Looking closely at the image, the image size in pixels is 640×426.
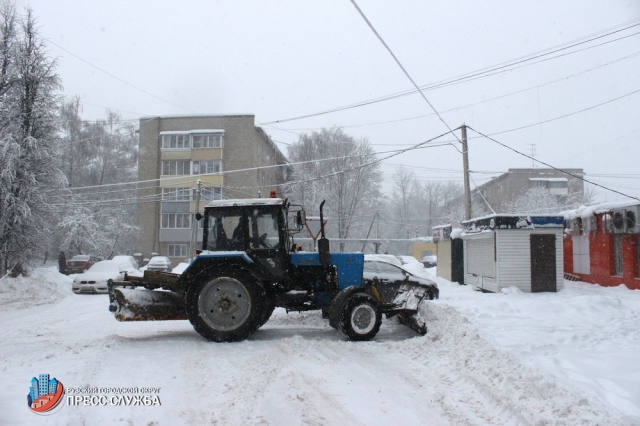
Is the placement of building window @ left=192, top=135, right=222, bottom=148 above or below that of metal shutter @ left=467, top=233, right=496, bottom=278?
above

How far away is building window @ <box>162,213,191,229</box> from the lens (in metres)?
45.3

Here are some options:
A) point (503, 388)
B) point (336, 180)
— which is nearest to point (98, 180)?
point (336, 180)

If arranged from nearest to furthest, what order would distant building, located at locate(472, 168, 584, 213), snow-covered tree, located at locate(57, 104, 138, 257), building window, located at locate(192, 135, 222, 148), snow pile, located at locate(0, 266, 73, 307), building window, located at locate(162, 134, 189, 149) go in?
snow pile, located at locate(0, 266, 73, 307) < snow-covered tree, located at locate(57, 104, 138, 257) < building window, located at locate(192, 135, 222, 148) < building window, located at locate(162, 134, 189, 149) < distant building, located at locate(472, 168, 584, 213)

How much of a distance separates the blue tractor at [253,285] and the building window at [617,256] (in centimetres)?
1204

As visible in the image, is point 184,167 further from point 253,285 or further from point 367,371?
point 367,371

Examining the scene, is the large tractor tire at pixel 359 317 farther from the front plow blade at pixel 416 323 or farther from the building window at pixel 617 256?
the building window at pixel 617 256

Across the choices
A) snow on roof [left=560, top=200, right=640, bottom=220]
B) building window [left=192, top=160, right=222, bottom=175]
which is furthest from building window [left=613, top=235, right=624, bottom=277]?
building window [left=192, top=160, right=222, bottom=175]

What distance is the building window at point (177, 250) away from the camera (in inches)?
1795

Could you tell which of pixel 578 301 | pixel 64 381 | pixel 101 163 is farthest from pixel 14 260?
pixel 101 163

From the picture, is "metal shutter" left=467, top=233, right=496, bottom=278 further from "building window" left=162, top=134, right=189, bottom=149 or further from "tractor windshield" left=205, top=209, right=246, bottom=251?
"building window" left=162, top=134, right=189, bottom=149

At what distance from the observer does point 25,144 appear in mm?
17766

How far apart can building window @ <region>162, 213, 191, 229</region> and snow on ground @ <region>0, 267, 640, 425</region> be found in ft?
120

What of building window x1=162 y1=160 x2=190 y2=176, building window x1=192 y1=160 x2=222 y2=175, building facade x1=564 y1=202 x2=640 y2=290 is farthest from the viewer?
building window x1=162 y1=160 x2=190 y2=176

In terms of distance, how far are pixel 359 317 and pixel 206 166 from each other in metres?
39.6
